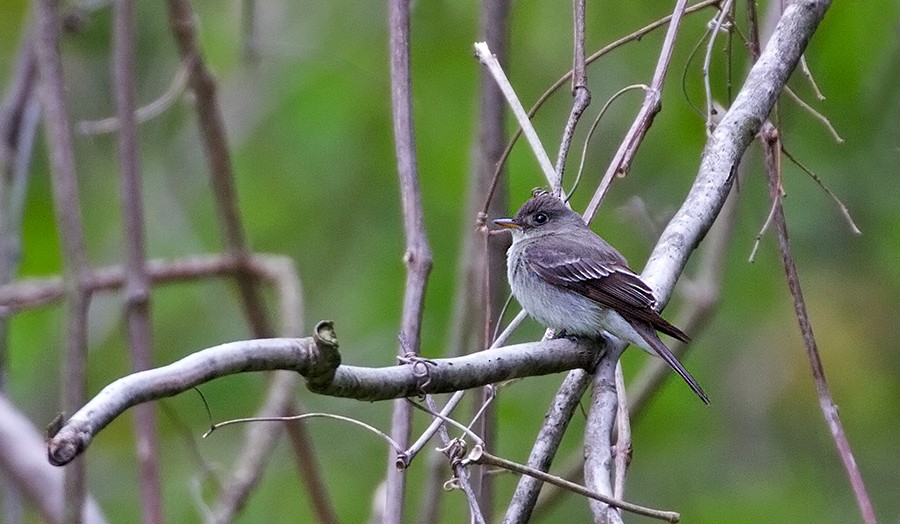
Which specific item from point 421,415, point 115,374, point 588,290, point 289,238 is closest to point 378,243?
point 289,238

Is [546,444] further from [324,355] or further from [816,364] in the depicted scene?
[816,364]

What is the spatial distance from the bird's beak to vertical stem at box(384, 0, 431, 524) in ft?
3.71

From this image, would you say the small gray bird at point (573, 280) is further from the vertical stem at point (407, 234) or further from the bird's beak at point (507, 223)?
the vertical stem at point (407, 234)

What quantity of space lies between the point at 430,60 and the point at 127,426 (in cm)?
361

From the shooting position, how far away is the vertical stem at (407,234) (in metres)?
3.27

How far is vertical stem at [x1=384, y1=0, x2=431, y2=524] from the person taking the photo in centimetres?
327

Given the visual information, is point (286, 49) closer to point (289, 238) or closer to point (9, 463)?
point (289, 238)

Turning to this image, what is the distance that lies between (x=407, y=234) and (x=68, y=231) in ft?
5.96

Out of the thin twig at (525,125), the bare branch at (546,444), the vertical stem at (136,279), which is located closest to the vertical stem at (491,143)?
the thin twig at (525,125)

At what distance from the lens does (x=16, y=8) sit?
8.27 m

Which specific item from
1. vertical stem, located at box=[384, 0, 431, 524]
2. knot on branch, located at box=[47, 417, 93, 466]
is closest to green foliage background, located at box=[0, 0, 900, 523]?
vertical stem, located at box=[384, 0, 431, 524]

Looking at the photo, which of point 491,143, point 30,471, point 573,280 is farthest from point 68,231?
point 573,280

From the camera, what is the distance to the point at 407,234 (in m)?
3.45

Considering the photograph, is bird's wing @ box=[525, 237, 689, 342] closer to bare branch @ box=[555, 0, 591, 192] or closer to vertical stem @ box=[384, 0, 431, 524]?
bare branch @ box=[555, 0, 591, 192]
